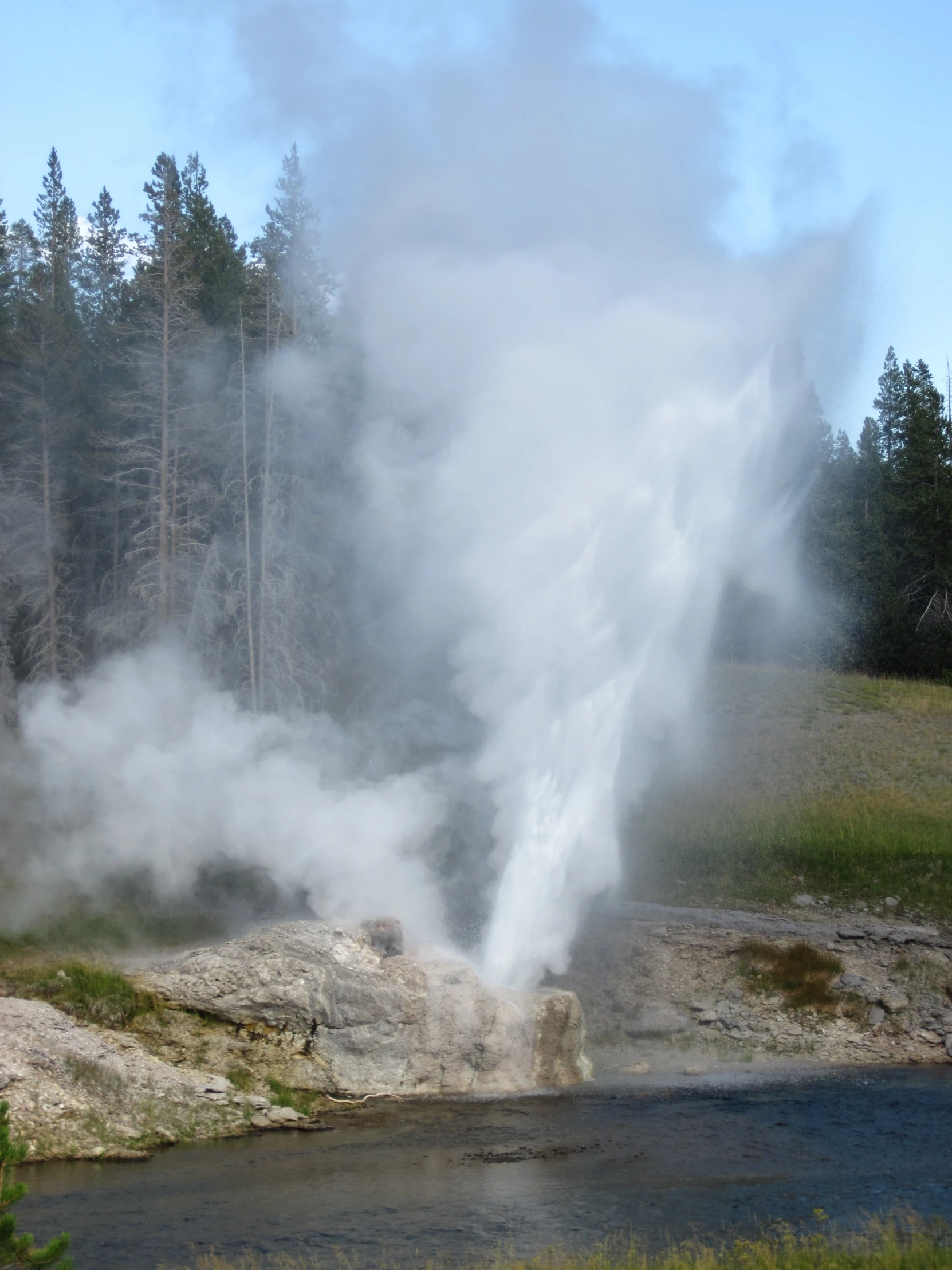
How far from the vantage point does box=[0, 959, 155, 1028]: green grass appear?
55.0 feet

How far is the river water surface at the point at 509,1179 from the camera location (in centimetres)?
1150

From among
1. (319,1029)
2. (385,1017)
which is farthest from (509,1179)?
(319,1029)

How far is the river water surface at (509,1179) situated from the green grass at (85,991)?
2.90 metres

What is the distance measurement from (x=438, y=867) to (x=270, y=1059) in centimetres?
594

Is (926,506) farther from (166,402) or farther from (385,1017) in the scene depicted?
(385,1017)

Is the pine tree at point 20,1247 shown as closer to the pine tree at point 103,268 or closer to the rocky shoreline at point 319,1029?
the rocky shoreline at point 319,1029

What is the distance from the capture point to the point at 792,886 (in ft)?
85.3

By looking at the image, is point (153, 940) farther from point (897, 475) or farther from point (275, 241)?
point (897, 475)

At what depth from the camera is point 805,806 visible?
3028 cm

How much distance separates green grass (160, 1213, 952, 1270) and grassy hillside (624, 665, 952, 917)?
49.0 feet

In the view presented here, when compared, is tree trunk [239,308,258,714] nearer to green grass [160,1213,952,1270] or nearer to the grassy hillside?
the grassy hillside

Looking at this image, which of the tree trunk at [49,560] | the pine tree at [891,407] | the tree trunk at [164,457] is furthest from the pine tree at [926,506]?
the tree trunk at [49,560]

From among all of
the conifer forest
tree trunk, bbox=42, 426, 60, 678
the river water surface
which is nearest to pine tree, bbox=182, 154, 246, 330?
the conifer forest

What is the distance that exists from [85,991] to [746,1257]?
424 inches
